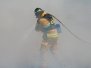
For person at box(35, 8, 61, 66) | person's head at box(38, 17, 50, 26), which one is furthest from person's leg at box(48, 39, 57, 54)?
person's head at box(38, 17, 50, 26)

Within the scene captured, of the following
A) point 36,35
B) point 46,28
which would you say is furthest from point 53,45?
point 36,35

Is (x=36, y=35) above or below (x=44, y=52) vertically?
above

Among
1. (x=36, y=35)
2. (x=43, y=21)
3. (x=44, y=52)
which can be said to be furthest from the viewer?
(x=36, y=35)

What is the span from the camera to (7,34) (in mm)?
6500

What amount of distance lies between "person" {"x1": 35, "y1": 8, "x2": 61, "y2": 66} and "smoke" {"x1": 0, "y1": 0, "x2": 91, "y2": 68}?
0.60 ft

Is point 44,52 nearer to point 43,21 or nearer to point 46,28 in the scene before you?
point 46,28

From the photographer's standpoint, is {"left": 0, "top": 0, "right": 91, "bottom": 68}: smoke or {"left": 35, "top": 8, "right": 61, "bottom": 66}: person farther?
{"left": 0, "top": 0, "right": 91, "bottom": 68}: smoke

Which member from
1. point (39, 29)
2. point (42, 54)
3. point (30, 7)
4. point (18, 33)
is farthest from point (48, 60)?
point (30, 7)

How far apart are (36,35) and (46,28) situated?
711 millimetres

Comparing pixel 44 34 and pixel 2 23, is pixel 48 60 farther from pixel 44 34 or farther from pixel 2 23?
pixel 2 23

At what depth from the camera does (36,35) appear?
630 cm

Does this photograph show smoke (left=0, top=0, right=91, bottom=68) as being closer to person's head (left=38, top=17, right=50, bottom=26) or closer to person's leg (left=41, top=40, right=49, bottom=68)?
person's leg (left=41, top=40, right=49, bottom=68)

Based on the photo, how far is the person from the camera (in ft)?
18.3

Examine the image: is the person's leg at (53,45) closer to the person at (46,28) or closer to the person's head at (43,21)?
the person at (46,28)
